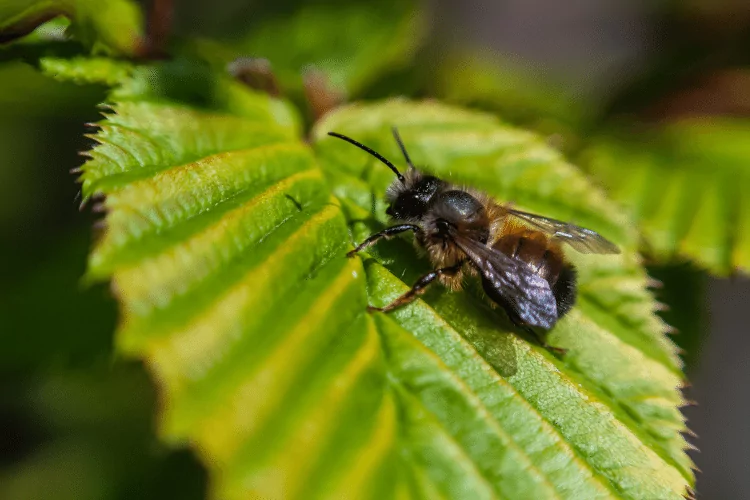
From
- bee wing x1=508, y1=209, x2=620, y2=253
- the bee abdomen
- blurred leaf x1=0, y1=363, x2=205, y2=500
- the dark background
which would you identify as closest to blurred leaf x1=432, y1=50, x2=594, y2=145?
the dark background

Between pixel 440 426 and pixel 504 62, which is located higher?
pixel 504 62

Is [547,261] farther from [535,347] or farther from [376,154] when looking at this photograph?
[376,154]

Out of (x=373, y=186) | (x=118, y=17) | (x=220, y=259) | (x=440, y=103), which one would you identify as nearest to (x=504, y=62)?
(x=440, y=103)

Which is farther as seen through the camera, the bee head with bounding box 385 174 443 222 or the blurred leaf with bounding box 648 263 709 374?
the blurred leaf with bounding box 648 263 709 374

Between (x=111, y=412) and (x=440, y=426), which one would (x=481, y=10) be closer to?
(x=111, y=412)

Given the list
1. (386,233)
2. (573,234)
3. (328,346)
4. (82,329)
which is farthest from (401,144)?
(82,329)

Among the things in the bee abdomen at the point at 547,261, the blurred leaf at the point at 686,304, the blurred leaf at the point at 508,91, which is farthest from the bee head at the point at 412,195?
the blurred leaf at the point at 686,304

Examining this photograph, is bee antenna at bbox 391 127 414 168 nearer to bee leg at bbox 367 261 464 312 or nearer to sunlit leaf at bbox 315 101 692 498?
sunlit leaf at bbox 315 101 692 498
